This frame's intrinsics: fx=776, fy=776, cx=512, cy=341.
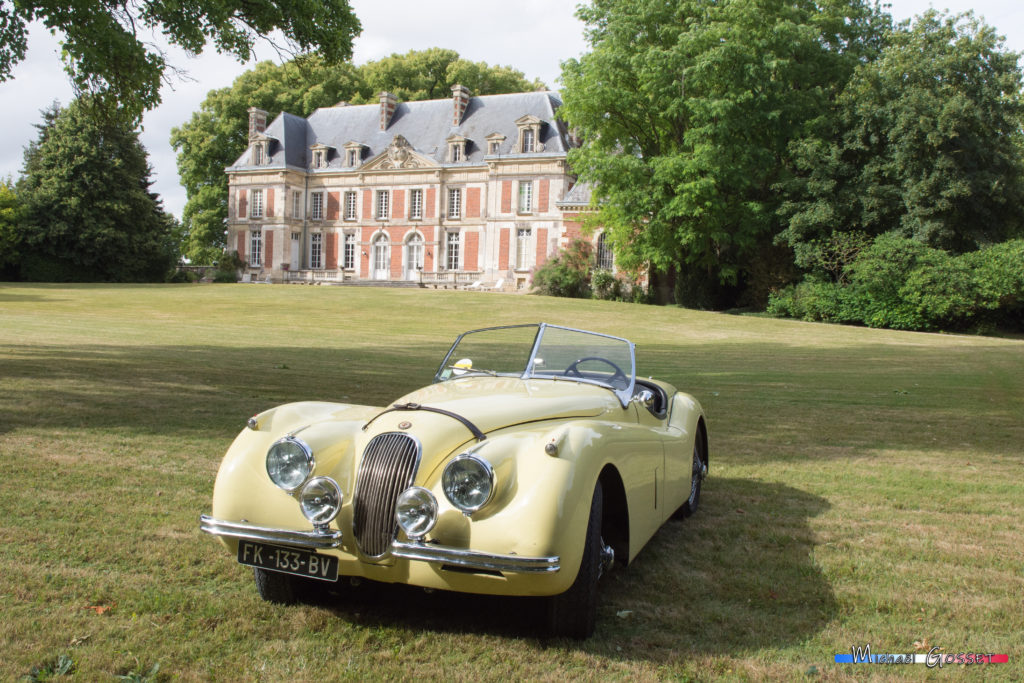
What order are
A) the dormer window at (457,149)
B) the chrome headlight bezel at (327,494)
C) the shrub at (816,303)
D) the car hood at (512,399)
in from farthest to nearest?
the dormer window at (457,149)
the shrub at (816,303)
the car hood at (512,399)
the chrome headlight bezel at (327,494)

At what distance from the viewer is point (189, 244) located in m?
62.3

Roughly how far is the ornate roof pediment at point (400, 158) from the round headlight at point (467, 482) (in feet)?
171

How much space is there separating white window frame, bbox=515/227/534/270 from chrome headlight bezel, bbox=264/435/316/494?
4780 centimetres

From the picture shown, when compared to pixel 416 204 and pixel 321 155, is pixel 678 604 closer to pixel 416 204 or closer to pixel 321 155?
pixel 416 204

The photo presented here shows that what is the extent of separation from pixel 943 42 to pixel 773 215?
9922 mm

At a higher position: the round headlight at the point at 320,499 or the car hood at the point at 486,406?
the car hood at the point at 486,406

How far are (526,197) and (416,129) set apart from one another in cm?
1106

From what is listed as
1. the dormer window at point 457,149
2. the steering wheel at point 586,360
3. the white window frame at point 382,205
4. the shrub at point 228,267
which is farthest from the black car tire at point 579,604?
the white window frame at point 382,205

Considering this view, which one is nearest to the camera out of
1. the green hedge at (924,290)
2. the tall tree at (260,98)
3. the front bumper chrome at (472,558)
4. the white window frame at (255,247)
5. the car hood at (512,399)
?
the front bumper chrome at (472,558)

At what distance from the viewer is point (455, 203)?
54406 millimetres

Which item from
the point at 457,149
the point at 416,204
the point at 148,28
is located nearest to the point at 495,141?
the point at 457,149

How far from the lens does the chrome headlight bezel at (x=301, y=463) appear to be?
146 inches

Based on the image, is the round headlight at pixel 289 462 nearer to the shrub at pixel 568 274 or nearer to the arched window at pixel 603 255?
the shrub at pixel 568 274
